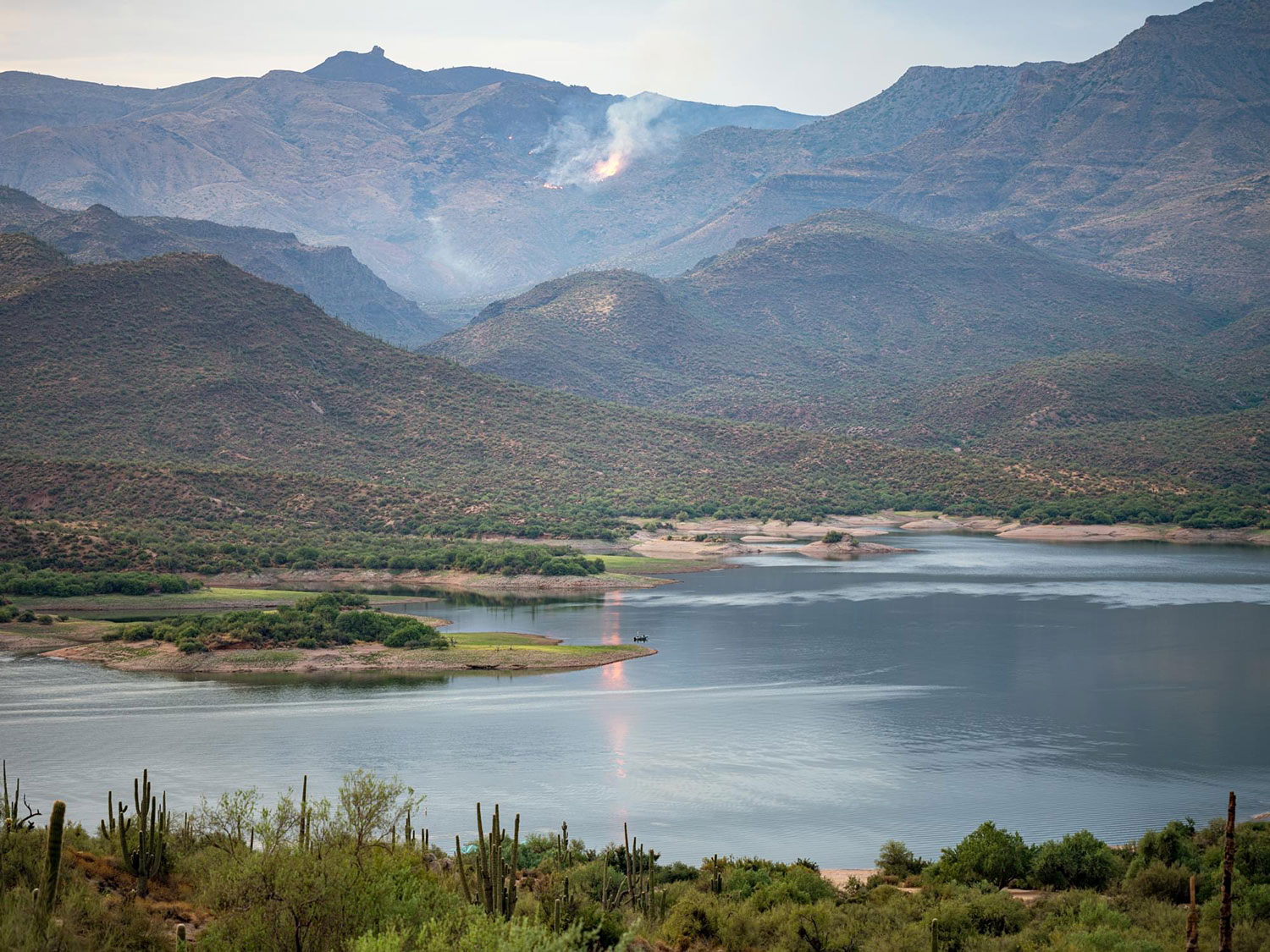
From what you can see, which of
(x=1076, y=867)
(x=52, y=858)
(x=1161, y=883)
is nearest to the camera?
(x=52, y=858)

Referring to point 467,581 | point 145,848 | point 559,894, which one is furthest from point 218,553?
point 559,894

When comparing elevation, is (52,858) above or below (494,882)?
above

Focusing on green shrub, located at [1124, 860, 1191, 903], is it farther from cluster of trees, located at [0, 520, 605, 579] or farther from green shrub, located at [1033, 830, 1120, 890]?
cluster of trees, located at [0, 520, 605, 579]

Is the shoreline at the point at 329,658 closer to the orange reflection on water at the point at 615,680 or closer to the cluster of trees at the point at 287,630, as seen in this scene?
the cluster of trees at the point at 287,630

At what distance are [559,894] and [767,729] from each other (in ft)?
88.5

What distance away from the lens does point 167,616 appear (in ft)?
242

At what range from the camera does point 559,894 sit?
919 inches

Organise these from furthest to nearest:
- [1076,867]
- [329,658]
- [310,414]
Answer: [310,414]
[329,658]
[1076,867]

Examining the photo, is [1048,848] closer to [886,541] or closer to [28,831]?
[28,831]

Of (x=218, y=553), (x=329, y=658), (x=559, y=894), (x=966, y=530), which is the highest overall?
(x=218, y=553)

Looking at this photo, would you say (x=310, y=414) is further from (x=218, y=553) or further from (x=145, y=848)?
(x=145, y=848)

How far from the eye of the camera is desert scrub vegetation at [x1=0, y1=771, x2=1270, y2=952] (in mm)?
19859

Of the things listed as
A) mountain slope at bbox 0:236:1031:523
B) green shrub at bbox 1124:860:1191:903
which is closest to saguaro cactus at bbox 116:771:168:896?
green shrub at bbox 1124:860:1191:903

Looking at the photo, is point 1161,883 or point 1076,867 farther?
point 1076,867
